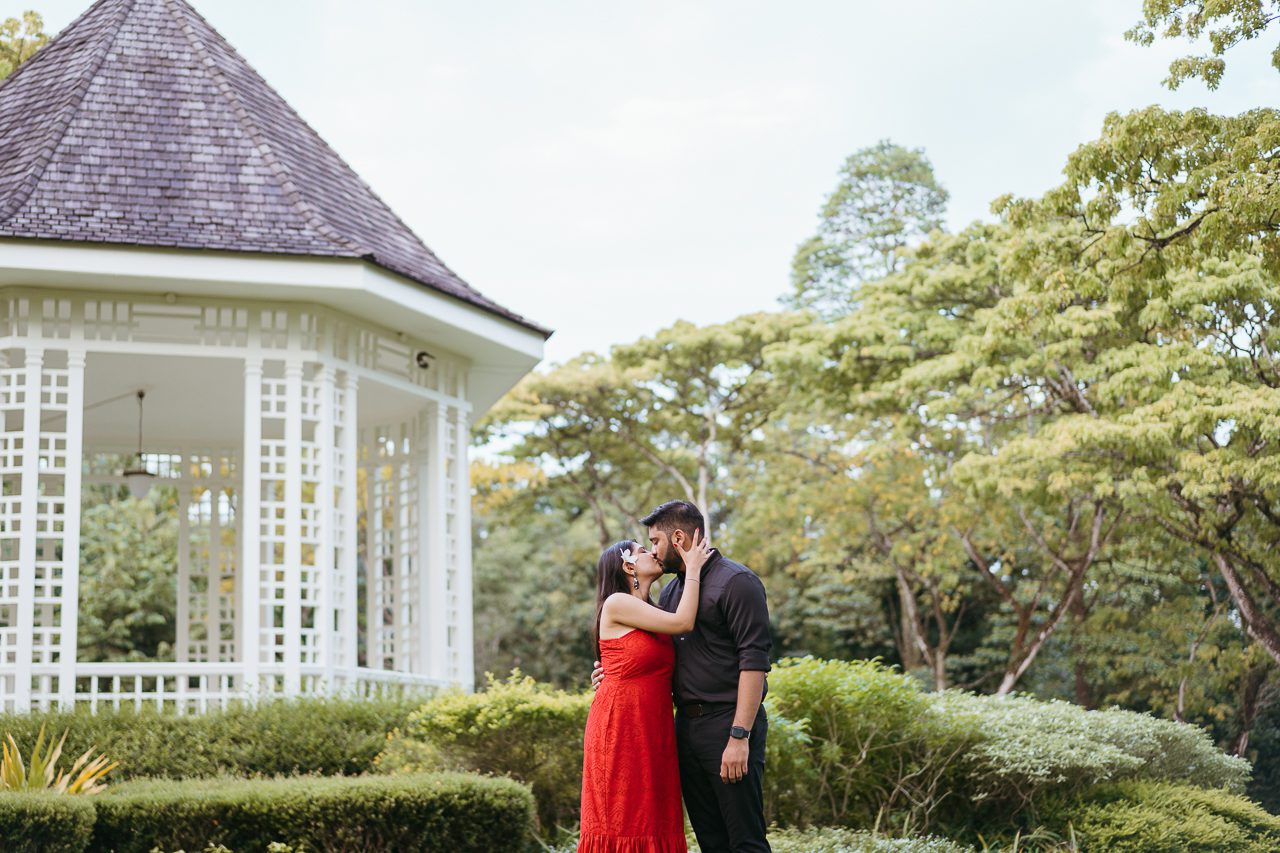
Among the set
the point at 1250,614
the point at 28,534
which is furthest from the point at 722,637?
the point at 1250,614

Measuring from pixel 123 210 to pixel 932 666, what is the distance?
15.7 meters

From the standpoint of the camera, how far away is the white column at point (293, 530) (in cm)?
1087

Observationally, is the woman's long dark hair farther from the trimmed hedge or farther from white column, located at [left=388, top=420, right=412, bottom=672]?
white column, located at [left=388, top=420, right=412, bottom=672]

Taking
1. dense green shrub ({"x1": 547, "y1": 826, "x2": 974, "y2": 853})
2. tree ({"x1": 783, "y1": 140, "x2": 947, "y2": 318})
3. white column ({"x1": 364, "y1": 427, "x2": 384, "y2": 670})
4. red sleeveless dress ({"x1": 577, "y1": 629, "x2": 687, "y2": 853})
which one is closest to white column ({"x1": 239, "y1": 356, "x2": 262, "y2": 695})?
white column ({"x1": 364, "y1": 427, "x2": 384, "y2": 670})

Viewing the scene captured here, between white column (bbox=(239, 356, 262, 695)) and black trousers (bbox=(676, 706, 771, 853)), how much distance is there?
19.8 ft

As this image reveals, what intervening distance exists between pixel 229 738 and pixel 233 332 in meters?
3.41

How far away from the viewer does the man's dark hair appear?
555 cm

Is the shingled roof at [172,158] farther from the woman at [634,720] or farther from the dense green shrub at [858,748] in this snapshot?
the woman at [634,720]

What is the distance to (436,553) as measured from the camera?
12.6 metres

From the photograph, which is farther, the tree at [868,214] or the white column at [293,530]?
the tree at [868,214]

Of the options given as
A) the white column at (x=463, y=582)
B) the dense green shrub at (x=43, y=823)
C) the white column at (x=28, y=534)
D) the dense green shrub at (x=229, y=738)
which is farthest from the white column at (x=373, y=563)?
the dense green shrub at (x=43, y=823)

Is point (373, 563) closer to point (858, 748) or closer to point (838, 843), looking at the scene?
point (858, 748)

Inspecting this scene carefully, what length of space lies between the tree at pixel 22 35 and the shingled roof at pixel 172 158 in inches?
207

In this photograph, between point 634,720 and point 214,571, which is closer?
point 634,720
